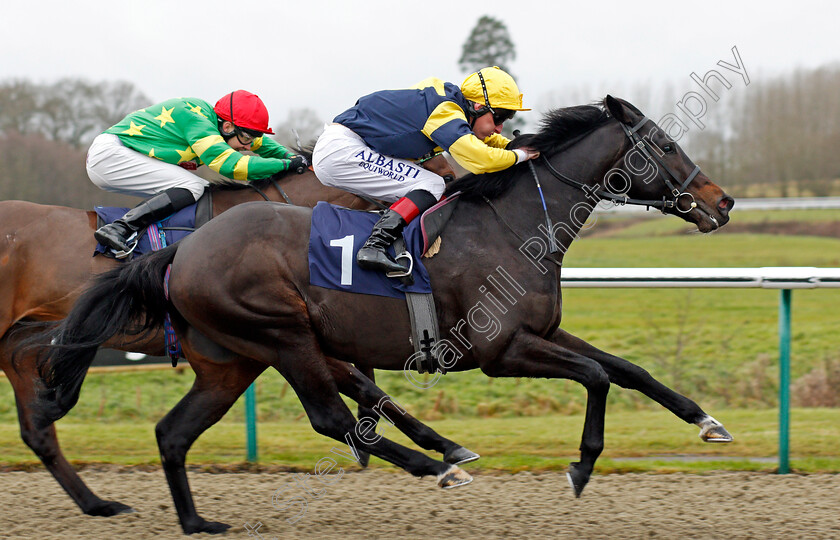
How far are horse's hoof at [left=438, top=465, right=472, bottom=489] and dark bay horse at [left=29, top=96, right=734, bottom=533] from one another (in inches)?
0.5

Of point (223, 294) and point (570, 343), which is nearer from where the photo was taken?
point (223, 294)

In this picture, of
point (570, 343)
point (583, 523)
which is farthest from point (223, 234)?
point (583, 523)

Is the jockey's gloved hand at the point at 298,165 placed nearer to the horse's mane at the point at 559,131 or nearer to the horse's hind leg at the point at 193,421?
the horse's mane at the point at 559,131

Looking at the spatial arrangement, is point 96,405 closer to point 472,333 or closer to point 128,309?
point 128,309

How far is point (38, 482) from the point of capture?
4316mm

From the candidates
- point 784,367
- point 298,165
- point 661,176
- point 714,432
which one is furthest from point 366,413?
point 784,367

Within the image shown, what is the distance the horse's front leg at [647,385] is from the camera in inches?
138

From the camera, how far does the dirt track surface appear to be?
3469 mm

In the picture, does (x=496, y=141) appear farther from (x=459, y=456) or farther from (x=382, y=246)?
(x=459, y=456)

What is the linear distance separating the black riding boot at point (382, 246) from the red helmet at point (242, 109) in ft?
3.71

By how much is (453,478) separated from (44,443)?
1950 millimetres

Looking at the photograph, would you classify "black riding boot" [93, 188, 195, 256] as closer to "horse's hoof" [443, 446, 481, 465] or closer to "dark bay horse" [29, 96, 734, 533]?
"dark bay horse" [29, 96, 734, 533]

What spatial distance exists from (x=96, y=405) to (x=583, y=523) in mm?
4646

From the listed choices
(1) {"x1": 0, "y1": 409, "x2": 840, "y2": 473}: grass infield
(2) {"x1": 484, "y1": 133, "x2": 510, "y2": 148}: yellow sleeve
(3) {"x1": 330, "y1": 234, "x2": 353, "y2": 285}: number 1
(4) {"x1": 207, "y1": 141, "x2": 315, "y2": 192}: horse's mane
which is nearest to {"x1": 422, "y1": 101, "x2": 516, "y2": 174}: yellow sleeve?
(2) {"x1": 484, "y1": 133, "x2": 510, "y2": 148}: yellow sleeve
